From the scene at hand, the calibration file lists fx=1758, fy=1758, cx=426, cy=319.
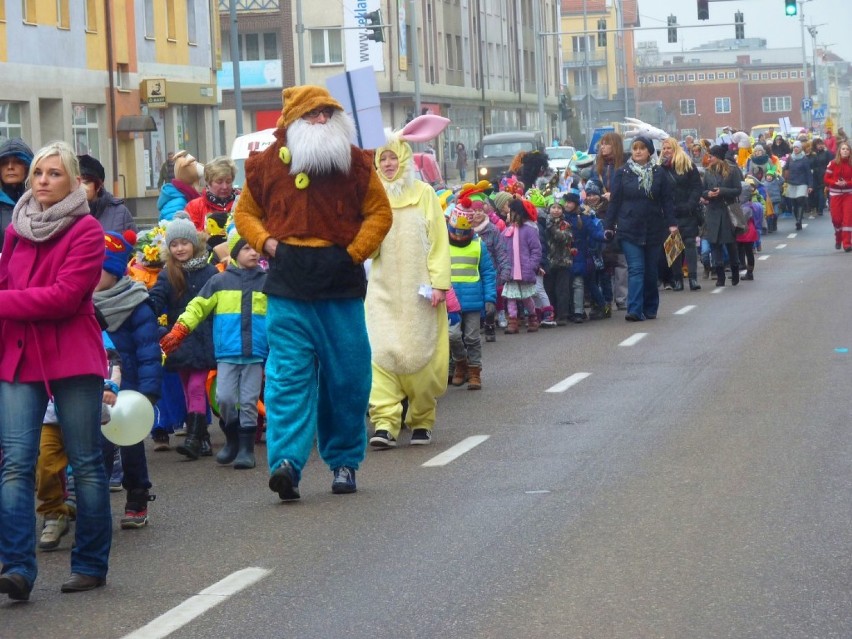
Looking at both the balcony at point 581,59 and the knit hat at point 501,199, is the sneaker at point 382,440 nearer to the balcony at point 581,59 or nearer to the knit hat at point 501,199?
the knit hat at point 501,199

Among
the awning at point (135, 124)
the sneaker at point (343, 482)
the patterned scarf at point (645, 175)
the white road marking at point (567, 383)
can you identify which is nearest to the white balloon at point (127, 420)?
the sneaker at point (343, 482)

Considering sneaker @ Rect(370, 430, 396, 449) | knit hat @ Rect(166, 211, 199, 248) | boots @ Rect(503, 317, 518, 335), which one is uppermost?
knit hat @ Rect(166, 211, 199, 248)

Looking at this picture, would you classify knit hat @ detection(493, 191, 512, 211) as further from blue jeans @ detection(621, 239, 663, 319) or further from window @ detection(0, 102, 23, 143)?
window @ detection(0, 102, 23, 143)

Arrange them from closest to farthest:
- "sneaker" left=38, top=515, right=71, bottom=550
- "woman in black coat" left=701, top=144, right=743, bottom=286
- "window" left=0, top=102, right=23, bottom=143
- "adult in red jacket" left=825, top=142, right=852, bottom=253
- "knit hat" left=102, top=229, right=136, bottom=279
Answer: "sneaker" left=38, top=515, right=71, bottom=550 → "knit hat" left=102, top=229, right=136, bottom=279 → "woman in black coat" left=701, top=144, right=743, bottom=286 → "adult in red jacket" left=825, top=142, right=852, bottom=253 → "window" left=0, top=102, right=23, bottom=143

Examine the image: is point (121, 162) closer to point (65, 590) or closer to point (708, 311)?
point (708, 311)

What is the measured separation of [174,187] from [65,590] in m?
7.60

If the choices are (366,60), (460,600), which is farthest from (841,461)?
(366,60)

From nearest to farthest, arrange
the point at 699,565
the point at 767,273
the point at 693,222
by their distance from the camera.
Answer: the point at 699,565
the point at 693,222
the point at 767,273

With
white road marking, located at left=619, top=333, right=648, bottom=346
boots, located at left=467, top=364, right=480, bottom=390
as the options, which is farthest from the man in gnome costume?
white road marking, located at left=619, top=333, right=648, bottom=346

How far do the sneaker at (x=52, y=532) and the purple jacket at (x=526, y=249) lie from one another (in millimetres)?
10758

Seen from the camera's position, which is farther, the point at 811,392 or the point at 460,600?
the point at 811,392

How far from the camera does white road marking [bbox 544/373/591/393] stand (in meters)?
13.5

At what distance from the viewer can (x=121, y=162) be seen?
135ft

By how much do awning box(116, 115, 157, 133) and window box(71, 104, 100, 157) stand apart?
0.78 meters
